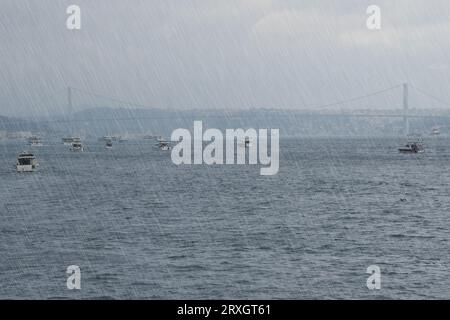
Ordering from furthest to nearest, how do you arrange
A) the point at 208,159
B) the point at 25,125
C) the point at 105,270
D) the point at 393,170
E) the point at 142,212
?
the point at 25,125 < the point at 208,159 < the point at 393,170 < the point at 142,212 < the point at 105,270

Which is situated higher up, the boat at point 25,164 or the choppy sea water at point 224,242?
the boat at point 25,164

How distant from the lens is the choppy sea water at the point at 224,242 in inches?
606

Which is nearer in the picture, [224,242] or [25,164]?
[224,242]

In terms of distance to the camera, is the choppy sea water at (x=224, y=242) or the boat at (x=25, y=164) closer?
the choppy sea water at (x=224, y=242)

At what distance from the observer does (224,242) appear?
22.1 meters

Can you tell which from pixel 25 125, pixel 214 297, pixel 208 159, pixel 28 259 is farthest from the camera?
pixel 25 125

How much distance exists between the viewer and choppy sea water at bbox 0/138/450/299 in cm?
1538

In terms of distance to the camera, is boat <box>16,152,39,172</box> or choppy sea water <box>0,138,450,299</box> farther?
boat <box>16,152,39,172</box>

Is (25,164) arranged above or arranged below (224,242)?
above
